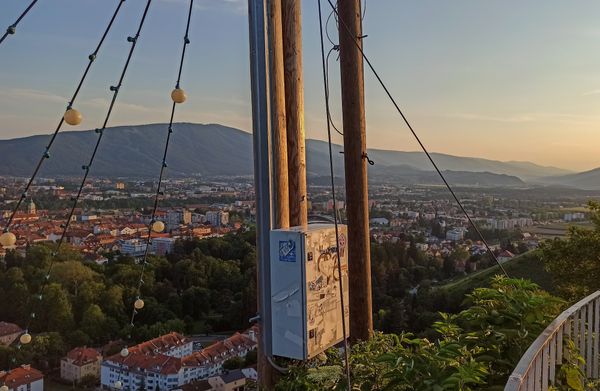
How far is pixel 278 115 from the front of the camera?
3.21 meters

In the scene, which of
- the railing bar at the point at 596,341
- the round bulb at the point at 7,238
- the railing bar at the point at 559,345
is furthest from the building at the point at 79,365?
the railing bar at the point at 559,345

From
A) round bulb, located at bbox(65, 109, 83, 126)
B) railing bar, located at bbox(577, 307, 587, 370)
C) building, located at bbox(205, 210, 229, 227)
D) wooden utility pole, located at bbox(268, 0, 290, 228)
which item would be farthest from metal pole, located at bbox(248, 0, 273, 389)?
building, located at bbox(205, 210, 229, 227)

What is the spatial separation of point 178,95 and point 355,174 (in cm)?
200

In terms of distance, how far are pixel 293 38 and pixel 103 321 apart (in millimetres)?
6854

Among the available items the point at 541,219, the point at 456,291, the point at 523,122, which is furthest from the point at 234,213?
the point at 523,122

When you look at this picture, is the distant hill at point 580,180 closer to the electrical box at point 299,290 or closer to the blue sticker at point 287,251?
the electrical box at point 299,290

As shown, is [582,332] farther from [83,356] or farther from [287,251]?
[83,356]

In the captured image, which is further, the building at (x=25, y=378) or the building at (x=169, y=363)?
the building at (x=169, y=363)

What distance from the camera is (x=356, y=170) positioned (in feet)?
15.3

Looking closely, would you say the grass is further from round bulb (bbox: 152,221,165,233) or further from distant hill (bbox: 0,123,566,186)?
round bulb (bbox: 152,221,165,233)

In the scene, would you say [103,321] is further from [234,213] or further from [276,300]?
[276,300]

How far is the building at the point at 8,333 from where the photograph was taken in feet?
18.4

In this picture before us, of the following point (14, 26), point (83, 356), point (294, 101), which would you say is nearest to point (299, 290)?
point (294, 101)

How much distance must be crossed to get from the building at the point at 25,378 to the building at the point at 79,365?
2.03 ft
